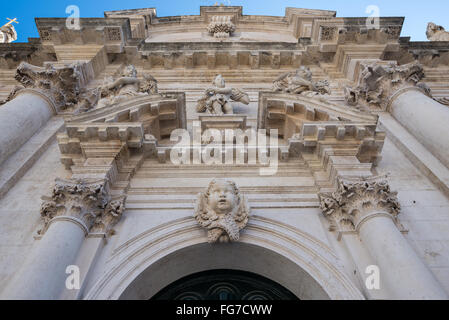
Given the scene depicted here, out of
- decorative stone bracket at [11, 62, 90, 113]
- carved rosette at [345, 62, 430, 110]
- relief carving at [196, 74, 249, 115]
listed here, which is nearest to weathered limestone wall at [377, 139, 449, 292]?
carved rosette at [345, 62, 430, 110]

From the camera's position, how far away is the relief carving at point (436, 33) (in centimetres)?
1651

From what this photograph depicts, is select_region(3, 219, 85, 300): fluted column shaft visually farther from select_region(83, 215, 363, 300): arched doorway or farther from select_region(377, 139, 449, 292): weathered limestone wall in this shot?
select_region(377, 139, 449, 292): weathered limestone wall

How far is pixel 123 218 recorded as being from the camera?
6.05m

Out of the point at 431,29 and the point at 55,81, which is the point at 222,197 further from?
the point at 431,29

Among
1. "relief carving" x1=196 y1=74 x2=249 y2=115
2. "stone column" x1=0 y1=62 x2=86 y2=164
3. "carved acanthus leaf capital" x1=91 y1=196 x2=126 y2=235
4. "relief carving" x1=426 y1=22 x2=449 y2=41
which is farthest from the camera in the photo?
"relief carving" x1=426 y1=22 x2=449 y2=41

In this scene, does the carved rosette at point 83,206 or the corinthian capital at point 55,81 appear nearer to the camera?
the carved rosette at point 83,206

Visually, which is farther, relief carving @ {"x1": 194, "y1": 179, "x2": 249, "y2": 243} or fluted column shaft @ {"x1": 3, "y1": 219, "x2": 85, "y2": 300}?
relief carving @ {"x1": 194, "y1": 179, "x2": 249, "y2": 243}

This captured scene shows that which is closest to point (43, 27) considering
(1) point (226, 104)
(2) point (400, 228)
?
(1) point (226, 104)

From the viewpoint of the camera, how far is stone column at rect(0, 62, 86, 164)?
24.8 ft

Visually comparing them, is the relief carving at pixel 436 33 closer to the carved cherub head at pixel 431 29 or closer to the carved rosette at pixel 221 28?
the carved cherub head at pixel 431 29

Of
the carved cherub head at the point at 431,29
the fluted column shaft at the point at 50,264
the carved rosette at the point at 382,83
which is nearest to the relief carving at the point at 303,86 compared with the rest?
the carved rosette at the point at 382,83

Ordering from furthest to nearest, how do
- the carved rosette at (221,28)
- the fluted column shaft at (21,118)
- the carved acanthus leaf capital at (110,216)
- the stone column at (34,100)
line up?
the carved rosette at (221,28)
the stone column at (34,100)
the fluted column shaft at (21,118)
the carved acanthus leaf capital at (110,216)

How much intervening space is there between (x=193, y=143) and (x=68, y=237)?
11.8ft

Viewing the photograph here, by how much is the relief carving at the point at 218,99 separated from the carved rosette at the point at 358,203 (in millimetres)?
3744
